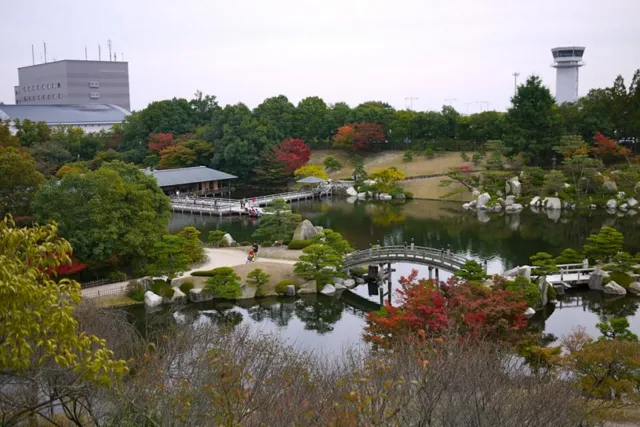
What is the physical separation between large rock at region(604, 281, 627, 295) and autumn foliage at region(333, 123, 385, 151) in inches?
1319

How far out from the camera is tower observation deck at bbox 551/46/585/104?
2800 inches

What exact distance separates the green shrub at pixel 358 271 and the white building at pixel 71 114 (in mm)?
52473

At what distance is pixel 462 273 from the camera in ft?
68.2

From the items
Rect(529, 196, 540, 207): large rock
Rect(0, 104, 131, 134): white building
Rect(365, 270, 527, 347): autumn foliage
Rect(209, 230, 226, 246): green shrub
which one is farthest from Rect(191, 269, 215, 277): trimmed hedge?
Rect(0, 104, 131, 134): white building

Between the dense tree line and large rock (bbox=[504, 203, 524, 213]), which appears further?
the dense tree line

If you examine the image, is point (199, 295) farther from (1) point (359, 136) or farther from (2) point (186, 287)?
(1) point (359, 136)

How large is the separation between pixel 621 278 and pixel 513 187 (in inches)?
805

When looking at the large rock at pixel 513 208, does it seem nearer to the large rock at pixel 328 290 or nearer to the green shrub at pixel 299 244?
the green shrub at pixel 299 244

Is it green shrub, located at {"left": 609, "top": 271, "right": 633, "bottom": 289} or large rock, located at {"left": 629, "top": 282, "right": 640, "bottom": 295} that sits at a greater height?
green shrub, located at {"left": 609, "top": 271, "right": 633, "bottom": 289}

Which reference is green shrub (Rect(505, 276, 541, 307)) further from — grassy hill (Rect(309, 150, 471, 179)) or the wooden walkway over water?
grassy hill (Rect(309, 150, 471, 179))

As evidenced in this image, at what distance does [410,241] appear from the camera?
104 feet

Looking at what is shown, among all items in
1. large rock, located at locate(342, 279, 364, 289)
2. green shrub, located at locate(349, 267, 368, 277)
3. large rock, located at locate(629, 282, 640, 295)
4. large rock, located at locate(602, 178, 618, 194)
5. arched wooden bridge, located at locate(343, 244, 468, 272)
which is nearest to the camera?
large rock, located at locate(629, 282, 640, 295)

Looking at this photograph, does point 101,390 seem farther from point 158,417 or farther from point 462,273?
point 462,273

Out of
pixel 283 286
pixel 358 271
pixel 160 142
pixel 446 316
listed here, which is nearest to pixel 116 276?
pixel 283 286
